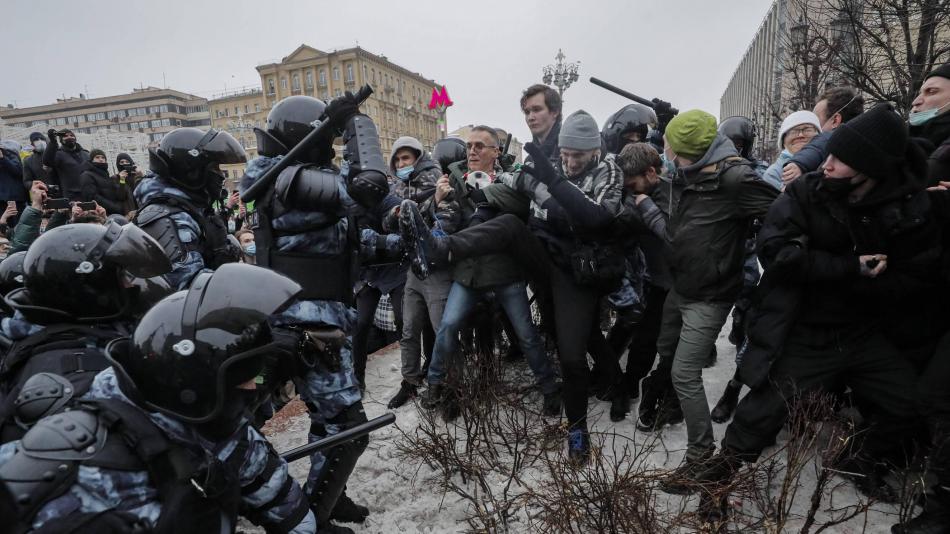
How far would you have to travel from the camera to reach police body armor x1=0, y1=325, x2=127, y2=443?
5.18 feet

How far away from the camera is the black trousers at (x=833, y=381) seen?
7.89 feet

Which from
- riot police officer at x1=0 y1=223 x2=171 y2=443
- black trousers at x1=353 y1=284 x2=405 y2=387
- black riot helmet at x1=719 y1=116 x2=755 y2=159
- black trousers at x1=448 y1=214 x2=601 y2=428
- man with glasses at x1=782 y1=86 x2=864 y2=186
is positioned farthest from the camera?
black riot helmet at x1=719 y1=116 x2=755 y2=159

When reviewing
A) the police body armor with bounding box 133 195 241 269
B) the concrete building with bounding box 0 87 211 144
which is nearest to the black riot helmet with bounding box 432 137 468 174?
the police body armor with bounding box 133 195 241 269

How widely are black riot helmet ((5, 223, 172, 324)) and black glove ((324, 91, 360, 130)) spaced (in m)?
1.20

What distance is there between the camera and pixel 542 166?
3076mm

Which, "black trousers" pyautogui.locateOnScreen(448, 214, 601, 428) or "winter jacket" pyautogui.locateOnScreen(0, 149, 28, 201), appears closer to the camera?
"black trousers" pyautogui.locateOnScreen(448, 214, 601, 428)

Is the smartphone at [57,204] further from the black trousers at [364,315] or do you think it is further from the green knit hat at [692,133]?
the green knit hat at [692,133]

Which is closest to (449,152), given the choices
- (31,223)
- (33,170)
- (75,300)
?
(75,300)

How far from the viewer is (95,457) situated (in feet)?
4.44

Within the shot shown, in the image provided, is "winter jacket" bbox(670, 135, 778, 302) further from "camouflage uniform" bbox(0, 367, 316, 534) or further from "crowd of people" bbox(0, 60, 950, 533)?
"camouflage uniform" bbox(0, 367, 316, 534)

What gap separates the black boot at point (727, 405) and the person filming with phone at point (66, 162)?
9.20 m

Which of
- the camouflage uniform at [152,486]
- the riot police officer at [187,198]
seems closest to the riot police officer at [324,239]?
the riot police officer at [187,198]

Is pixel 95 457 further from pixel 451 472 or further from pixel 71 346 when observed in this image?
pixel 451 472

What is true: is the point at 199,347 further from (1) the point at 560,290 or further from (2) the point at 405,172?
(2) the point at 405,172
